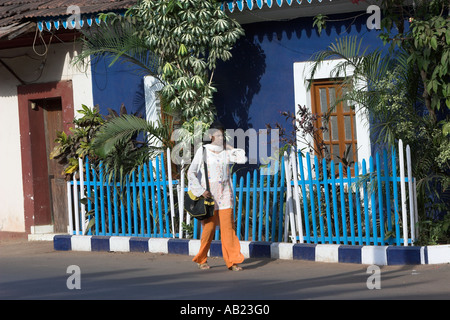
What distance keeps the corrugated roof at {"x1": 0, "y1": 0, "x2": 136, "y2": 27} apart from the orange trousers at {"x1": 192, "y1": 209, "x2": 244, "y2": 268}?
13.6 feet

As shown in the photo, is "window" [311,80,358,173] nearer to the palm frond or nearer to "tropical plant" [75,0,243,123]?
"tropical plant" [75,0,243,123]

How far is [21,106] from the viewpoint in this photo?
48.8 ft

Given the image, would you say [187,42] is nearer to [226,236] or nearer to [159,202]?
[159,202]

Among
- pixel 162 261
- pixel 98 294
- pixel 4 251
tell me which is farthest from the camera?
pixel 4 251

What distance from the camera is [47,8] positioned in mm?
13633

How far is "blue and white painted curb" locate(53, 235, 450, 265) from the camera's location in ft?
32.1

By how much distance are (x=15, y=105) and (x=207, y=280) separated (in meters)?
6.96

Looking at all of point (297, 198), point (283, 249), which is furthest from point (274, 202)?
point (283, 249)

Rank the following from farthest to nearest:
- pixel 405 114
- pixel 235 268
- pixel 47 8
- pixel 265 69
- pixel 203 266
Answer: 1. pixel 47 8
2. pixel 265 69
3. pixel 405 114
4. pixel 203 266
5. pixel 235 268

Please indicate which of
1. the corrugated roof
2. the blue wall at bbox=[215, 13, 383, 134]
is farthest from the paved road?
the corrugated roof

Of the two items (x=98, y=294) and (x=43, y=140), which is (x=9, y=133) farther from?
(x=98, y=294)
